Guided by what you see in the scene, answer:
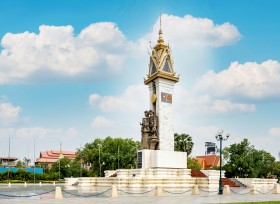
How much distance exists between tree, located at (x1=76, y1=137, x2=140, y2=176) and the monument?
27416 millimetres

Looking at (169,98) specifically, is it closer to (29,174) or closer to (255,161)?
(255,161)

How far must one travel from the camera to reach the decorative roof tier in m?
39.5

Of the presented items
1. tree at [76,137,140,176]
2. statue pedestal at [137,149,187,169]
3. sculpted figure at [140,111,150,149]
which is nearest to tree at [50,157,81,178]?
tree at [76,137,140,176]

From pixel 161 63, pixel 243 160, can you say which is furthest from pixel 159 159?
pixel 243 160

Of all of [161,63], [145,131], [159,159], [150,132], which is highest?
[161,63]

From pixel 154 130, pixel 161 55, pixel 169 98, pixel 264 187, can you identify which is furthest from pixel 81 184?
pixel 264 187

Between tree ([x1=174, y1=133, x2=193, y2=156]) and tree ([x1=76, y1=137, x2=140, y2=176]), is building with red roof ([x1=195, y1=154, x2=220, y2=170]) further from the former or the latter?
tree ([x1=174, y1=133, x2=193, y2=156])

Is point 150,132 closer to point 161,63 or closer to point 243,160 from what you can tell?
point 161,63

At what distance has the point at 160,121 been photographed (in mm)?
38188

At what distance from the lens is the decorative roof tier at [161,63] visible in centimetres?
3948

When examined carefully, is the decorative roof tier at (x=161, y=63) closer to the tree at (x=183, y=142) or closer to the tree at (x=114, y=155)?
the tree at (x=183, y=142)

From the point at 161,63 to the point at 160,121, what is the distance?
6683mm

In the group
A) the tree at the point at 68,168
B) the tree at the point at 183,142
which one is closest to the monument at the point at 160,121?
the tree at the point at 183,142

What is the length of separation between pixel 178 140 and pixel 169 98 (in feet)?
75.8
